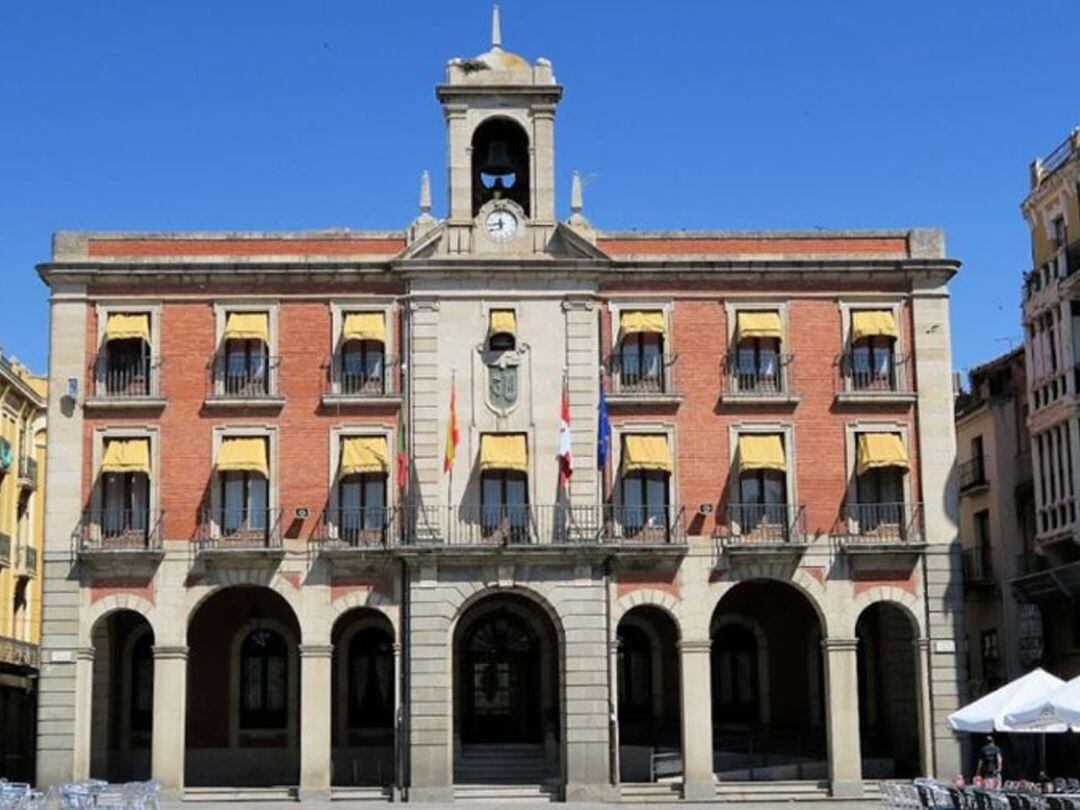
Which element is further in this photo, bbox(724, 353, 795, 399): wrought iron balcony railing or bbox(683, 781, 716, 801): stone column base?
bbox(724, 353, 795, 399): wrought iron balcony railing

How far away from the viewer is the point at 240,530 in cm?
4675

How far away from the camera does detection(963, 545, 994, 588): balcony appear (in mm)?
57688

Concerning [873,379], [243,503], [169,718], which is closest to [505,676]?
[243,503]

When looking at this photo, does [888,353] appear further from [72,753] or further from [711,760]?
[72,753]

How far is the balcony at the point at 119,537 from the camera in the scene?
46.0 meters

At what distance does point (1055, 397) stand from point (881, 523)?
7.09 meters

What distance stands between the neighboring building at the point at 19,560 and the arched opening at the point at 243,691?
1076cm

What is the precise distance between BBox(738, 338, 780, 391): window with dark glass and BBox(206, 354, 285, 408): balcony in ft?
40.4

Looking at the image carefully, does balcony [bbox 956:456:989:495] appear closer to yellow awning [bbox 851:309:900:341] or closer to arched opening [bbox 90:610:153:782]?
yellow awning [bbox 851:309:900:341]

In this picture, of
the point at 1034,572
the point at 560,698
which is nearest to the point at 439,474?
the point at 560,698

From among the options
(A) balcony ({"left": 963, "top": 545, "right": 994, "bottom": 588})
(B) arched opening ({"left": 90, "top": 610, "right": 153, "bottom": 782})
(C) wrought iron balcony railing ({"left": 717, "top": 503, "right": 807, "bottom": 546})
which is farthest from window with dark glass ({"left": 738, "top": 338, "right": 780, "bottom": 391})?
(B) arched opening ({"left": 90, "top": 610, "right": 153, "bottom": 782})

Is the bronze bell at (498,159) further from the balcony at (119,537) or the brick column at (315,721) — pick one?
the brick column at (315,721)

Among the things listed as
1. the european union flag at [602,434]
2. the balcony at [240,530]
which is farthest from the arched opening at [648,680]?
the balcony at [240,530]

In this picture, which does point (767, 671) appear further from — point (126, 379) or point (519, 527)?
point (126, 379)
